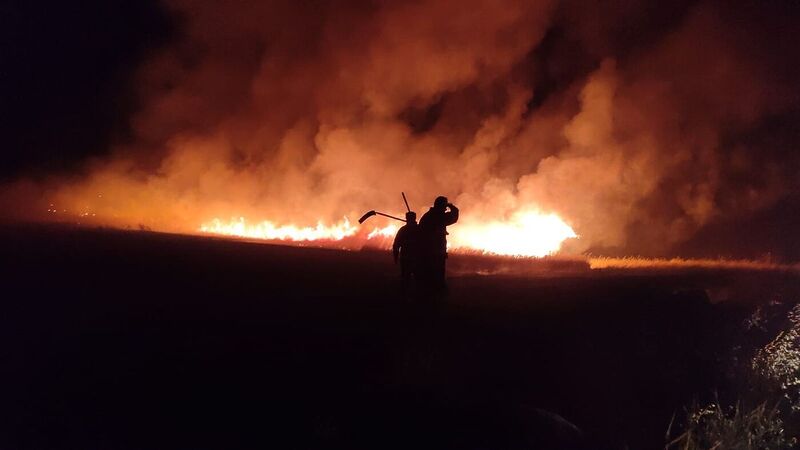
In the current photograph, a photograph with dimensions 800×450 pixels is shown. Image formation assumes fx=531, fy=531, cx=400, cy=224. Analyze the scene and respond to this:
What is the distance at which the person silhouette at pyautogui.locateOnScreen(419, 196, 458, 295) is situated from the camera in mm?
10500

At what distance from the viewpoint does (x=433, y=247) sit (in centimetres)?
1052

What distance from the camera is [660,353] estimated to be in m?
11.5

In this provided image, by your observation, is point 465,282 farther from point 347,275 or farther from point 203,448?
point 203,448

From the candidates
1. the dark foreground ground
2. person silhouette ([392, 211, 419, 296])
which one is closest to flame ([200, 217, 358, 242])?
the dark foreground ground

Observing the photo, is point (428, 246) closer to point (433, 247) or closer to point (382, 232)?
point (433, 247)

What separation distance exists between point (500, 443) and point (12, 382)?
7.40 m

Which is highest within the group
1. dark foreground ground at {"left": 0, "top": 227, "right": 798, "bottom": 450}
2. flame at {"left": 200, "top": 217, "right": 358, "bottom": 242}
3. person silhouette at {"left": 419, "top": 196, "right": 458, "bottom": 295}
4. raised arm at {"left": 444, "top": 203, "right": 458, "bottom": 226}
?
flame at {"left": 200, "top": 217, "right": 358, "bottom": 242}

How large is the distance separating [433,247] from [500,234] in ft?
49.1

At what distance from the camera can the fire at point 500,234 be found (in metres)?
24.2

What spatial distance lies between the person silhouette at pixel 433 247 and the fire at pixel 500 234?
44.8 ft

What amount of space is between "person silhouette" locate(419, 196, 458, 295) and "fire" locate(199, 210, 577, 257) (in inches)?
537

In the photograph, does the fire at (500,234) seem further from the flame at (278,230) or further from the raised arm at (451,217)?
the raised arm at (451,217)

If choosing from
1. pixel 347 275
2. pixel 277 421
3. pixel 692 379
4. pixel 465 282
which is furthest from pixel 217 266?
pixel 692 379

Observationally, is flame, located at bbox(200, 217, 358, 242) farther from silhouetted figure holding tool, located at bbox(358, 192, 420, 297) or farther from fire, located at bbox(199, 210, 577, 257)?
silhouetted figure holding tool, located at bbox(358, 192, 420, 297)
